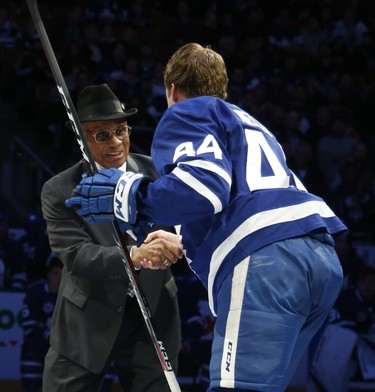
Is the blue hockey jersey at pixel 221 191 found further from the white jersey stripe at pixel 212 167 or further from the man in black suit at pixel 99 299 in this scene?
the man in black suit at pixel 99 299

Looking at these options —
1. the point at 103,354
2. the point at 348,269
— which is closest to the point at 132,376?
the point at 103,354

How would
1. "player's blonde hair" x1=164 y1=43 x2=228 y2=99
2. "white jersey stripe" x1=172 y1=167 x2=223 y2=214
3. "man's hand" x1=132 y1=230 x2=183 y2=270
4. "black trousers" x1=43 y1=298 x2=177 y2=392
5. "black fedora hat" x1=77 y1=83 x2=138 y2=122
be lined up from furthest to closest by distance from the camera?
1. "black fedora hat" x1=77 y1=83 x2=138 y2=122
2. "black trousers" x1=43 y1=298 x2=177 y2=392
3. "man's hand" x1=132 y1=230 x2=183 y2=270
4. "player's blonde hair" x1=164 y1=43 x2=228 y2=99
5. "white jersey stripe" x1=172 y1=167 x2=223 y2=214

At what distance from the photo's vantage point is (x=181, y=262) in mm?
8492

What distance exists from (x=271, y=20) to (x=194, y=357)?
7423mm

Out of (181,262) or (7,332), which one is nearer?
(7,332)

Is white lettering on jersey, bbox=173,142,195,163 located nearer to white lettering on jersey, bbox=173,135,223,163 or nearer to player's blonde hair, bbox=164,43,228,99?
white lettering on jersey, bbox=173,135,223,163

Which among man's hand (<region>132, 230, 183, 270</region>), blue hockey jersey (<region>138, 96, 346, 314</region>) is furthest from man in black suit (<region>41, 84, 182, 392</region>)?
blue hockey jersey (<region>138, 96, 346, 314</region>)

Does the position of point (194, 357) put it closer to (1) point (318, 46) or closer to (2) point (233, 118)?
(2) point (233, 118)

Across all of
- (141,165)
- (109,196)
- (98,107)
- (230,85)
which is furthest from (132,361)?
(230,85)

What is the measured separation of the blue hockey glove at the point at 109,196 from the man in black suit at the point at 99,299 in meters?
0.83

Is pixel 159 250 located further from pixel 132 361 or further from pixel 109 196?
pixel 132 361

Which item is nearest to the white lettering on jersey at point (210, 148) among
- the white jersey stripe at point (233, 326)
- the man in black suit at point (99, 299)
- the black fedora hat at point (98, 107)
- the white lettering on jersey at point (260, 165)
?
the white lettering on jersey at point (260, 165)

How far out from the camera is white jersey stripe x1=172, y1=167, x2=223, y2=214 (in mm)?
3408

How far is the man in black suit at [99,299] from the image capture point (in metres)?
→ 4.61
